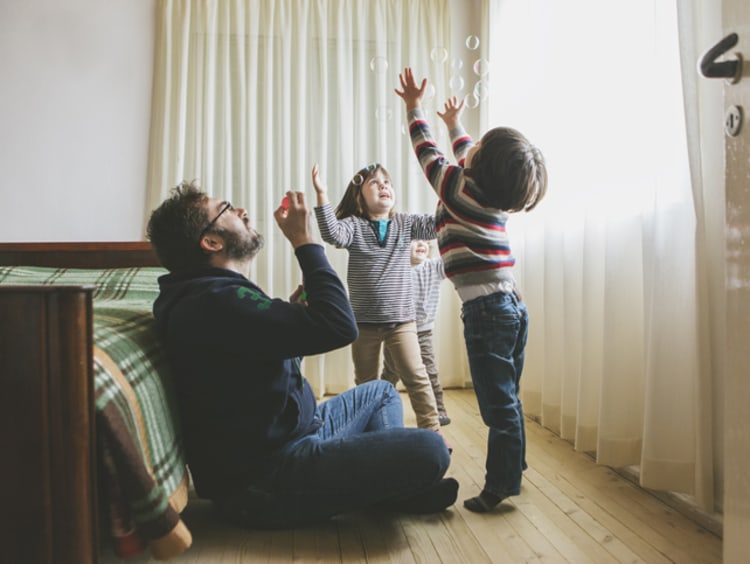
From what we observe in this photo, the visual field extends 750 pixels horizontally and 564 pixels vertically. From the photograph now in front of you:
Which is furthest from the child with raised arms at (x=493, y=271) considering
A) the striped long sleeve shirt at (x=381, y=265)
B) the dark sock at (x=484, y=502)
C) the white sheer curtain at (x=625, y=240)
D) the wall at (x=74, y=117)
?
the wall at (x=74, y=117)

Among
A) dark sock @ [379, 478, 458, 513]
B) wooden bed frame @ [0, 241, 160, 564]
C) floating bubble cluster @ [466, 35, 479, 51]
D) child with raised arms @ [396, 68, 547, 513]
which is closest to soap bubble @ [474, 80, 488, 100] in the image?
floating bubble cluster @ [466, 35, 479, 51]

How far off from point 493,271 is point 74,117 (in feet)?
8.53

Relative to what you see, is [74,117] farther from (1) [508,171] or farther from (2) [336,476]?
(2) [336,476]

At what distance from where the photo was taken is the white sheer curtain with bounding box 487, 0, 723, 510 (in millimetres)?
1458

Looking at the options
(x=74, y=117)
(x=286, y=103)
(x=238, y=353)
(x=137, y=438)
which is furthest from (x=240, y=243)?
(x=74, y=117)

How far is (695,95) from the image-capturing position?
144cm

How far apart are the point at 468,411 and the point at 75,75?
2.63 metres

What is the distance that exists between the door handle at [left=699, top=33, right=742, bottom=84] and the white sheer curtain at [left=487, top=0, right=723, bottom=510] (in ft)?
2.23

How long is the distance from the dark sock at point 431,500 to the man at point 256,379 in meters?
0.09

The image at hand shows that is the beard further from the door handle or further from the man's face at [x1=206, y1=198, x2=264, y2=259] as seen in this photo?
the door handle

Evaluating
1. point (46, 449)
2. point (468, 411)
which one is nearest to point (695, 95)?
point (46, 449)

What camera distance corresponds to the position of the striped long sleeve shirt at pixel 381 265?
2.18 metres

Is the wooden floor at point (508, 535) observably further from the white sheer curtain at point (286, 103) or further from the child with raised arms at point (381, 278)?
the white sheer curtain at point (286, 103)

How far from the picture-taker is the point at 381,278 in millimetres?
2199
